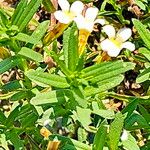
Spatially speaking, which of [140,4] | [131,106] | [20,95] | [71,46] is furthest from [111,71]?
[140,4]

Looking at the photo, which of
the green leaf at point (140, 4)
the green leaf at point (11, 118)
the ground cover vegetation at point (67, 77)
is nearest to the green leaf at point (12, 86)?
the ground cover vegetation at point (67, 77)

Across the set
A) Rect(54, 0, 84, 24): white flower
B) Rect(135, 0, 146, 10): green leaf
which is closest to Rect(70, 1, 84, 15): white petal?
Rect(54, 0, 84, 24): white flower

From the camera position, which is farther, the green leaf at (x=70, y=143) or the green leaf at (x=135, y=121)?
the green leaf at (x=135, y=121)

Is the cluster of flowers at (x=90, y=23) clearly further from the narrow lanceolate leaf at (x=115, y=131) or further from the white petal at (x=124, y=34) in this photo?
the narrow lanceolate leaf at (x=115, y=131)

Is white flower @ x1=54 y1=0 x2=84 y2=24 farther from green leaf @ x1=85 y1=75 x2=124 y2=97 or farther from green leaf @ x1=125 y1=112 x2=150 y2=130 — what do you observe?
green leaf @ x1=125 y1=112 x2=150 y2=130

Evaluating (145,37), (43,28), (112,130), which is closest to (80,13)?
(43,28)

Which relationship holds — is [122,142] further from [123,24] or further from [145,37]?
[123,24]
